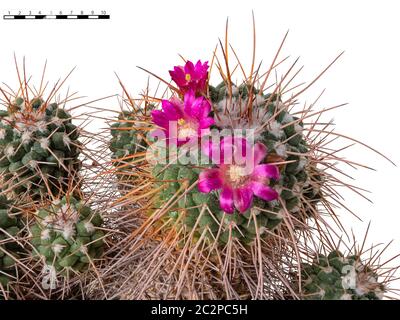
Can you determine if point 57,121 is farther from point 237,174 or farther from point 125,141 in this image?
point 237,174

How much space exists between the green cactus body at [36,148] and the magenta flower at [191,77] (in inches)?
19.0

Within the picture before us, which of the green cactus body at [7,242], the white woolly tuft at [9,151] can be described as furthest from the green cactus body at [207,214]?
the white woolly tuft at [9,151]

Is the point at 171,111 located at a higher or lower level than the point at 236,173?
higher

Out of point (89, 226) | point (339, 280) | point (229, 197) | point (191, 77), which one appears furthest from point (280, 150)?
point (89, 226)

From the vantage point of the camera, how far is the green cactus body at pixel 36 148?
1.89 m

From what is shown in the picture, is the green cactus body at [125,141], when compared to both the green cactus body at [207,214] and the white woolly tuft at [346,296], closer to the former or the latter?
the green cactus body at [207,214]

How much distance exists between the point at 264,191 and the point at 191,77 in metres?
0.32

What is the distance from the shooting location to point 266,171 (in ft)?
4.65

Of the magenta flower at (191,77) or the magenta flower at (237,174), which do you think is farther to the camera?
the magenta flower at (191,77)

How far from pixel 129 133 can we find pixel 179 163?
0.59 m

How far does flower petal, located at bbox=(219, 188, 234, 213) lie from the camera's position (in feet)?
4.63

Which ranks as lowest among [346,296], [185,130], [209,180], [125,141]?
[346,296]

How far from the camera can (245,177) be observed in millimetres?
1441
